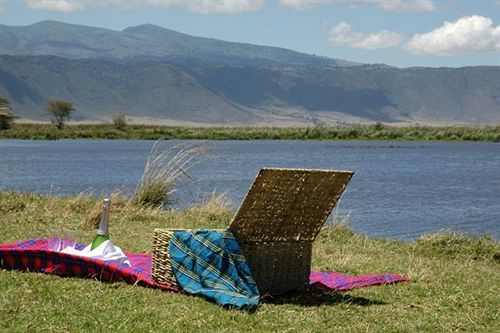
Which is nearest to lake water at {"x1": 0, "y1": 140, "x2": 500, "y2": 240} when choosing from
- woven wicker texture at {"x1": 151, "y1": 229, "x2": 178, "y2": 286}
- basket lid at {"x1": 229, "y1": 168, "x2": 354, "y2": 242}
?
basket lid at {"x1": 229, "y1": 168, "x2": 354, "y2": 242}

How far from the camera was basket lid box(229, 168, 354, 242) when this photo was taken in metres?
7.28

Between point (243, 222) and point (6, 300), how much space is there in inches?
77.1

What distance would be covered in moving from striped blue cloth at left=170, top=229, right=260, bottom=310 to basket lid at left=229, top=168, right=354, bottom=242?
8.4 inches

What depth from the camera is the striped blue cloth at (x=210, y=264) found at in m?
7.05

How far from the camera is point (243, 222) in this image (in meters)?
7.34

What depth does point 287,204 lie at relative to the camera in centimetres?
758

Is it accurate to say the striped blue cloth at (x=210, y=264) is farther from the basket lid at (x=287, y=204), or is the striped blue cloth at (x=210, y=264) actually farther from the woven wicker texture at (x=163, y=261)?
the basket lid at (x=287, y=204)

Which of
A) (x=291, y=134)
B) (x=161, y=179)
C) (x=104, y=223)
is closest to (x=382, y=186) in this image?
(x=161, y=179)

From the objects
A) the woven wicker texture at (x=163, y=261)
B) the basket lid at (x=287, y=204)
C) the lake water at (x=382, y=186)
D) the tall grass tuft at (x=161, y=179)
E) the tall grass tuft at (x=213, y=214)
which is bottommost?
the lake water at (x=382, y=186)

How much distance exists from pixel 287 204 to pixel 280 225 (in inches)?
7.5

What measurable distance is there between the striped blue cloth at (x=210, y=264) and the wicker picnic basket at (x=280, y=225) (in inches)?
4.7

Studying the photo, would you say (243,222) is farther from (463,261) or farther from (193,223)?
(193,223)

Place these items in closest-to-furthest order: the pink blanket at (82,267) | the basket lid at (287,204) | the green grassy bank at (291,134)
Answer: the basket lid at (287,204) < the pink blanket at (82,267) < the green grassy bank at (291,134)

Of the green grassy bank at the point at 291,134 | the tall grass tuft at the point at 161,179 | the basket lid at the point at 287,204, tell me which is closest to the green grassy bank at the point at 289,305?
the basket lid at the point at 287,204
